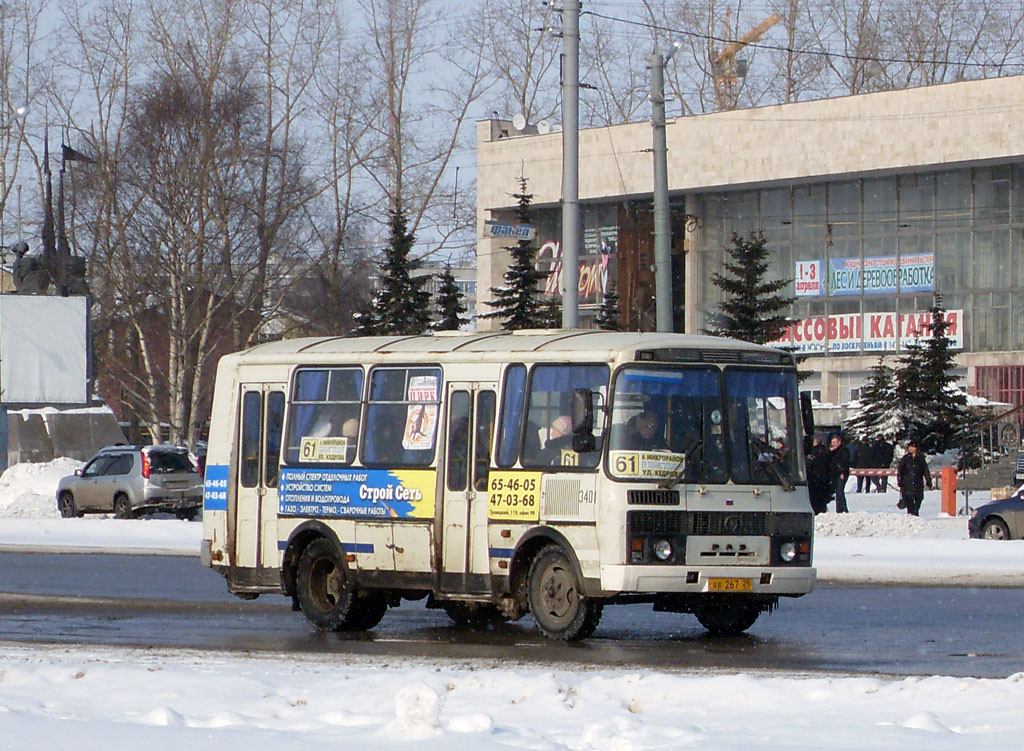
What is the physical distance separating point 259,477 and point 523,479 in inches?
119

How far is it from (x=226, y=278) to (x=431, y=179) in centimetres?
2355

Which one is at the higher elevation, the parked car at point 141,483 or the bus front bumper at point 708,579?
the parked car at point 141,483

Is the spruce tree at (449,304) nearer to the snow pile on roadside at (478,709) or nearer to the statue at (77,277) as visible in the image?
the statue at (77,277)

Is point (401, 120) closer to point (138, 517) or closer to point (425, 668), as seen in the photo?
point (138, 517)

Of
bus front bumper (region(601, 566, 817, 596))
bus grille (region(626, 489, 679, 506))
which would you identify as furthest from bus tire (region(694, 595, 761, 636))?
bus grille (region(626, 489, 679, 506))

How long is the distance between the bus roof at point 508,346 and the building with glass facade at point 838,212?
51782 millimetres

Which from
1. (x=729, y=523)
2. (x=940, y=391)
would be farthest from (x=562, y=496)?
(x=940, y=391)

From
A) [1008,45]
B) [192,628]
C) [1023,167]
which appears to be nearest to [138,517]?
[192,628]

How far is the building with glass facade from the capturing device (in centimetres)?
7062

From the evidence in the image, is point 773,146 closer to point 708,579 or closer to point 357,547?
point 357,547

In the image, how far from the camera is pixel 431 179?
72812 mm

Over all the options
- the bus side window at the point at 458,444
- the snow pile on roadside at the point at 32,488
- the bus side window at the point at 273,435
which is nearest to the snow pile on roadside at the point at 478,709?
the bus side window at the point at 458,444

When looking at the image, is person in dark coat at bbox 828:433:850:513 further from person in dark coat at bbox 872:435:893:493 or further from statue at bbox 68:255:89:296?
statue at bbox 68:255:89:296

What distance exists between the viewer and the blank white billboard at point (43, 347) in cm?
4631
